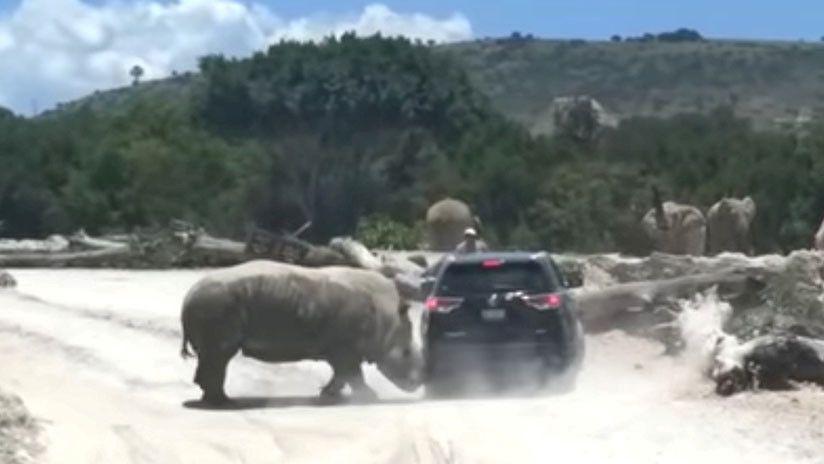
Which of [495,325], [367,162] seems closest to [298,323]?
[495,325]

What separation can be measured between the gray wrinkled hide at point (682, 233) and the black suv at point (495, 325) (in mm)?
17675

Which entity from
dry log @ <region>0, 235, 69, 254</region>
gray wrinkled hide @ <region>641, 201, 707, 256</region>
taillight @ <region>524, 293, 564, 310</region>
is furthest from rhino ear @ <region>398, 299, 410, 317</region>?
dry log @ <region>0, 235, 69, 254</region>

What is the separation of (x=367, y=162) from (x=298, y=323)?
197ft

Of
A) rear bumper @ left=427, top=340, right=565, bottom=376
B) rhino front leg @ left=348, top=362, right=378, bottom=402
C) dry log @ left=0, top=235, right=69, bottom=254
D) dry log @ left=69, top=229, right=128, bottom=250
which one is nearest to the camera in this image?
rear bumper @ left=427, top=340, right=565, bottom=376

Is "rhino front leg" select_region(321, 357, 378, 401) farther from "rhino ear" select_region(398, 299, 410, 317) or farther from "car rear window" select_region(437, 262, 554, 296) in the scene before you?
"car rear window" select_region(437, 262, 554, 296)

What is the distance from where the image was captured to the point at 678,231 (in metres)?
43.0

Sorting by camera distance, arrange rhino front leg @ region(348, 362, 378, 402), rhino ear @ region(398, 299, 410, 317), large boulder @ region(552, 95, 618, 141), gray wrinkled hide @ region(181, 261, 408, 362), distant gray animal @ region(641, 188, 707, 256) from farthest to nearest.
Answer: large boulder @ region(552, 95, 618, 141)
distant gray animal @ region(641, 188, 707, 256)
rhino ear @ region(398, 299, 410, 317)
rhino front leg @ region(348, 362, 378, 402)
gray wrinkled hide @ region(181, 261, 408, 362)

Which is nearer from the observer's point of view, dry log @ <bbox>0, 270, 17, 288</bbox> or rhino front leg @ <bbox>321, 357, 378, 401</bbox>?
rhino front leg @ <bbox>321, 357, 378, 401</bbox>

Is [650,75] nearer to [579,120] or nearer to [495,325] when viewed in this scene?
[579,120]

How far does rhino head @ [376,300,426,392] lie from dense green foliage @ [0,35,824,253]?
26839mm

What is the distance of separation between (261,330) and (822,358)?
22.1ft

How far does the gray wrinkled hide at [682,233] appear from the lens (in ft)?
140

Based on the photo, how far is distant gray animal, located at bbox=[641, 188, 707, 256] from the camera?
140 ft

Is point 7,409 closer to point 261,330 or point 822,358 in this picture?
point 261,330
